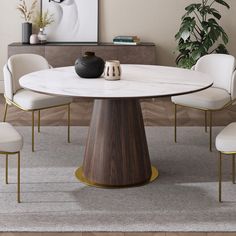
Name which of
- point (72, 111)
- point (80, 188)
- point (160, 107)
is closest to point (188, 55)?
point (160, 107)

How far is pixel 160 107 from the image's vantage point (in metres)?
6.41

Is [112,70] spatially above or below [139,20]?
below

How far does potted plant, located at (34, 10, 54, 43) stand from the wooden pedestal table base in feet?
10.1

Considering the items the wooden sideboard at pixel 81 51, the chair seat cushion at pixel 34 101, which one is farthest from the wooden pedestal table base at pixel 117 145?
the wooden sideboard at pixel 81 51

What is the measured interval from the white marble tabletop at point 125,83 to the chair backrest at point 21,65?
1.92ft

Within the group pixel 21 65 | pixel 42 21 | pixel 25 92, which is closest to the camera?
pixel 25 92

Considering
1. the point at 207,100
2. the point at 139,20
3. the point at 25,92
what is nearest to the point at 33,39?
the point at 139,20

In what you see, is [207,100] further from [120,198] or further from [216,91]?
[120,198]

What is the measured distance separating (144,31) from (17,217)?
4.08 metres

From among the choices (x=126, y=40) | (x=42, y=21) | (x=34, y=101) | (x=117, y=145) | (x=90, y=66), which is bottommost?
(x=117, y=145)

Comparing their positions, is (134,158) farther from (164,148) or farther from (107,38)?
(107,38)

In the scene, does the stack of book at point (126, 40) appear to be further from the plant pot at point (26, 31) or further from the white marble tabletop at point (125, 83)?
the white marble tabletop at point (125, 83)

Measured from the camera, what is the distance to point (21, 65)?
4797 mm

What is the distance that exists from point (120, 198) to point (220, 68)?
5.65 ft
